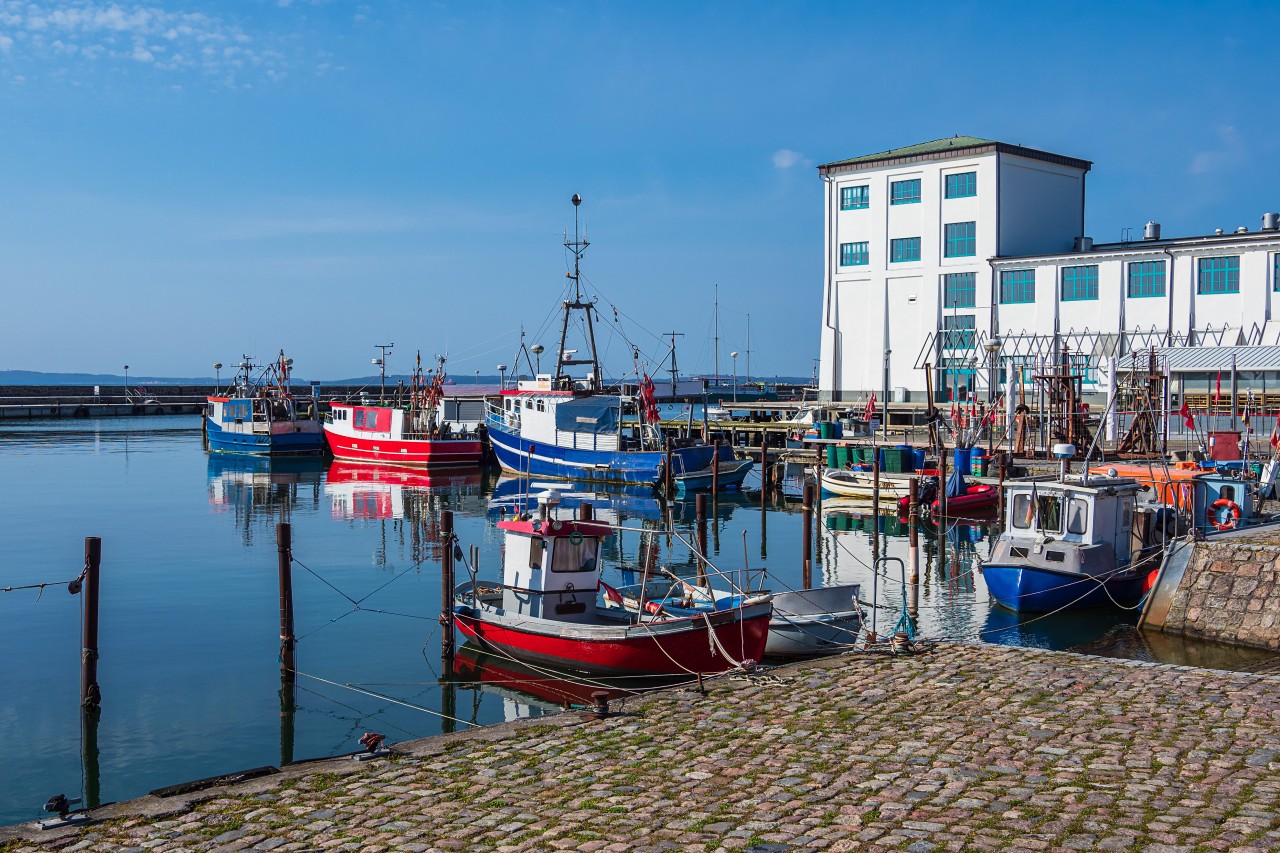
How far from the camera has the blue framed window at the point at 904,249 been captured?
210 ft

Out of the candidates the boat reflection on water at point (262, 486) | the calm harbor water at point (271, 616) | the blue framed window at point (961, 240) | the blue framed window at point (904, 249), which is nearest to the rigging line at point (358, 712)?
the calm harbor water at point (271, 616)

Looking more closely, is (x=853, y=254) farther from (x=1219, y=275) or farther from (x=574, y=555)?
(x=574, y=555)

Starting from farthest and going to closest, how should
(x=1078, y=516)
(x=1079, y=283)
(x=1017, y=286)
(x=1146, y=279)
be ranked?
(x=1017, y=286)
(x=1079, y=283)
(x=1146, y=279)
(x=1078, y=516)

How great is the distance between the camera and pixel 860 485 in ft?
142

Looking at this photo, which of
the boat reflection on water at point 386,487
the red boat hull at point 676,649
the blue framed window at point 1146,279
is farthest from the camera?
the blue framed window at point 1146,279

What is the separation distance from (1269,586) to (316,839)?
51.6 feet

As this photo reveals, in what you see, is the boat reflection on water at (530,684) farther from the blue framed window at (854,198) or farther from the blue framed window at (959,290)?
the blue framed window at (854,198)

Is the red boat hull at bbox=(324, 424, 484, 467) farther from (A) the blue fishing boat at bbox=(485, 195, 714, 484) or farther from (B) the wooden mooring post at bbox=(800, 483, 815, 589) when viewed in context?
(B) the wooden mooring post at bbox=(800, 483, 815, 589)

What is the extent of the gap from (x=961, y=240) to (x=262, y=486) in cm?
3657

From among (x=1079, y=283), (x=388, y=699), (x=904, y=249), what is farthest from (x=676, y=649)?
(x=904, y=249)

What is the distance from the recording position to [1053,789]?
1086 centimetres

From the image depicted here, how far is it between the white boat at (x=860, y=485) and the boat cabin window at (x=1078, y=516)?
17074mm

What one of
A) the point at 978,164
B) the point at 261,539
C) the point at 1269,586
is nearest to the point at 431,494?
the point at 261,539

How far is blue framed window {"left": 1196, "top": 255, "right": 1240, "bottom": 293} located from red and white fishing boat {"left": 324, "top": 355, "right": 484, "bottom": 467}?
35.0 meters
